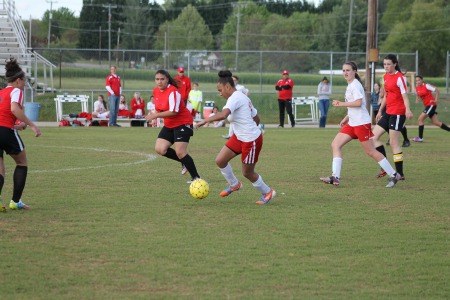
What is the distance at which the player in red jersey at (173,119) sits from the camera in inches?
433

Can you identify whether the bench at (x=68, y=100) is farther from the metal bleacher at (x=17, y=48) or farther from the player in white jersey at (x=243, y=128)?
the player in white jersey at (x=243, y=128)

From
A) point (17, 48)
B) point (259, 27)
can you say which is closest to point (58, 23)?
point (259, 27)

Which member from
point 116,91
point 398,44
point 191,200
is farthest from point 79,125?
point 398,44

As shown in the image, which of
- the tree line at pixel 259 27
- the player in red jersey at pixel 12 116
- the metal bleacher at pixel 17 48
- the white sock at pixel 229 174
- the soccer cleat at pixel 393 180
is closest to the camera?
the player in red jersey at pixel 12 116

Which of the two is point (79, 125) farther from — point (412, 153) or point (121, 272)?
point (121, 272)

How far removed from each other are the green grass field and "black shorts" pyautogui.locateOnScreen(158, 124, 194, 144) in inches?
29.4

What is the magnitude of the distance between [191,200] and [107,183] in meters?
2.14

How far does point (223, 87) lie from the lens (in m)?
9.86

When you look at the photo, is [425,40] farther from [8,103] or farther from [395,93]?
[8,103]

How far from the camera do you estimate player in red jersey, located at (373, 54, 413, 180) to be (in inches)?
500

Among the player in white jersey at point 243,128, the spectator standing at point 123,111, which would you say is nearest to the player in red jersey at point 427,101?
the spectator standing at point 123,111

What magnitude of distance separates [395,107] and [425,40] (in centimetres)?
7109

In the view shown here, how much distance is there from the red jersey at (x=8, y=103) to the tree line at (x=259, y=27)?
217 ft

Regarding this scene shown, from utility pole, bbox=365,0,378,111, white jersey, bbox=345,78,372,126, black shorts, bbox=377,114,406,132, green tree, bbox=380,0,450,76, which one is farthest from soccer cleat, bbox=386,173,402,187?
green tree, bbox=380,0,450,76
